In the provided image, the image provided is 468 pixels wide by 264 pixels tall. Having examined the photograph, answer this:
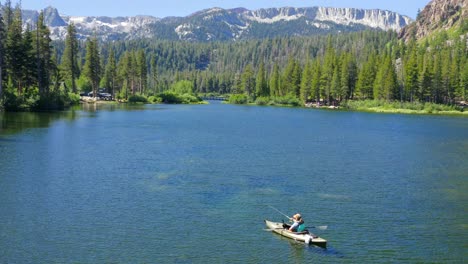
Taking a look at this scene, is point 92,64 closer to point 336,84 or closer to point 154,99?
point 154,99

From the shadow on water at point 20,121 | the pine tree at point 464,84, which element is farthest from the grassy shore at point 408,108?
the shadow on water at point 20,121

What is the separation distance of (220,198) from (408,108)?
131067mm

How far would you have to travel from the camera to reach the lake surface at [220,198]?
27812 millimetres

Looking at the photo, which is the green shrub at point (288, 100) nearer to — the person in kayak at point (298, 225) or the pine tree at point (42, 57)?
the pine tree at point (42, 57)

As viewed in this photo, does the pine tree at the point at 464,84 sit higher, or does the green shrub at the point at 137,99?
the pine tree at the point at 464,84

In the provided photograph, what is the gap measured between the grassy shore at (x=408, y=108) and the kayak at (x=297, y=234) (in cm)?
12960

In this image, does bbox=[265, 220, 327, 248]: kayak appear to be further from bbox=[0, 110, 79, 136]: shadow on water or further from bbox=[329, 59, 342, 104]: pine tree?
bbox=[329, 59, 342, 104]: pine tree

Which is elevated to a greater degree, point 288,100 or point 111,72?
point 111,72

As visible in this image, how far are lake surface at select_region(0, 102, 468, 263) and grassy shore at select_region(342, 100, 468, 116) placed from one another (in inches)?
3430

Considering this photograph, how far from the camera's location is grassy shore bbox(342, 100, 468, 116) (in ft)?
505

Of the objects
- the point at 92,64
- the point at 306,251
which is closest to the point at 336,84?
the point at 92,64

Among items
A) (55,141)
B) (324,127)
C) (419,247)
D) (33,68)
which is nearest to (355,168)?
(419,247)

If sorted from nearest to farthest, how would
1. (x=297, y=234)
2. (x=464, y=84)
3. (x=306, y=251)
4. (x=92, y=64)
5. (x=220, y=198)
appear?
(x=306, y=251), (x=297, y=234), (x=220, y=198), (x=92, y=64), (x=464, y=84)

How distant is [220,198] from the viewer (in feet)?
125
